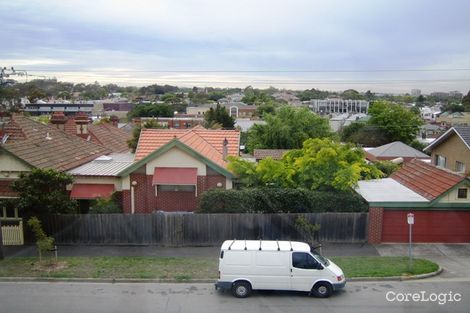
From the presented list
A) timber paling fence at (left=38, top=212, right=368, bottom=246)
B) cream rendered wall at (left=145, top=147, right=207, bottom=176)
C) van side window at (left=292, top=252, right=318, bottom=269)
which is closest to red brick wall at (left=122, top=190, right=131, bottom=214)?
cream rendered wall at (left=145, top=147, right=207, bottom=176)

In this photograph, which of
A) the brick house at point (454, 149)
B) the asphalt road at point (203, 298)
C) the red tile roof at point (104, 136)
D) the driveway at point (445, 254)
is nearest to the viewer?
the asphalt road at point (203, 298)

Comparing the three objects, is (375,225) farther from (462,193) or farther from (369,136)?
Result: (369,136)

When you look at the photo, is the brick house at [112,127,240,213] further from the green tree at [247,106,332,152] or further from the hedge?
the green tree at [247,106,332,152]

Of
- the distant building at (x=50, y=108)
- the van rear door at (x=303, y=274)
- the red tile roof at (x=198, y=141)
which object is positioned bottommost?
the van rear door at (x=303, y=274)

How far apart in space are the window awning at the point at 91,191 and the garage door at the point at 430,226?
44.0ft

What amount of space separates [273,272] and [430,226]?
388 inches

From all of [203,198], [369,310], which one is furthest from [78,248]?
[369,310]

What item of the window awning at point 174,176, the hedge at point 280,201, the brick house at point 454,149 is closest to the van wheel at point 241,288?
the hedge at point 280,201

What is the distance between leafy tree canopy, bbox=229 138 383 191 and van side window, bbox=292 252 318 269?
722 cm

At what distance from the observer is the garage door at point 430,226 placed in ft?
67.7

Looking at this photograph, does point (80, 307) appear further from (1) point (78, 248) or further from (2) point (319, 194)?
(2) point (319, 194)

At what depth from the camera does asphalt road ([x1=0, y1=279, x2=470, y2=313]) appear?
1359 cm

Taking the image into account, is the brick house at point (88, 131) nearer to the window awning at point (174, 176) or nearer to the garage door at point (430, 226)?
the window awning at point (174, 176)

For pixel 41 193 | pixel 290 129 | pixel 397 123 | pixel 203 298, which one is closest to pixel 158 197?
pixel 41 193
